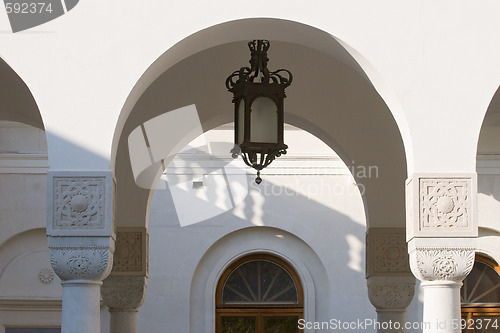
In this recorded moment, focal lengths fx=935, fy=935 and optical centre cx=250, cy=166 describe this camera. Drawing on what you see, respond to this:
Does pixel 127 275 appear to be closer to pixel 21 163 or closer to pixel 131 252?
pixel 131 252

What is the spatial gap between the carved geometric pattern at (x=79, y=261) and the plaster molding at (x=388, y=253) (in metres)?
3.02

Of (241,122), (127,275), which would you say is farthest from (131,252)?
(241,122)

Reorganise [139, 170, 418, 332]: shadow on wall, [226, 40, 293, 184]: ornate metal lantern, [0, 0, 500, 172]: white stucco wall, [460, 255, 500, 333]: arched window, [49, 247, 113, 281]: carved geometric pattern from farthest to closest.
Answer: [460, 255, 500, 333]: arched window < [139, 170, 418, 332]: shadow on wall < [226, 40, 293, 184]: ornate metal lantern < [0, 0, 500, 172]: white stucco wall < [49, 247, 113, 281]: carved geometric pattern

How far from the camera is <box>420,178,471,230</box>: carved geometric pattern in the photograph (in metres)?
4.77

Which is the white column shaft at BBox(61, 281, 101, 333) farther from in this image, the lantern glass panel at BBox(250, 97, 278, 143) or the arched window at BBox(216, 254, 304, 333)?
the arched window at BBox(216, 254, 304, 333)

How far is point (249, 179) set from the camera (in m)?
11.6

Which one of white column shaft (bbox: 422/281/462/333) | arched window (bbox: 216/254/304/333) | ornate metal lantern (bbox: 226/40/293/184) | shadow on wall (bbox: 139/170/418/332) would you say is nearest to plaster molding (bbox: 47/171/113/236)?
ornate metal lantern (bbox: 226/40/293/184)

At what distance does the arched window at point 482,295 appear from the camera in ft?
37.6

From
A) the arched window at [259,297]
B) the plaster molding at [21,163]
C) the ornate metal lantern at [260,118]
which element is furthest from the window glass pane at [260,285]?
the ornate metal lantern at [260,118]

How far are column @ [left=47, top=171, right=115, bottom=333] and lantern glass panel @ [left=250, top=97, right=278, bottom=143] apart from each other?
1167 millimetres

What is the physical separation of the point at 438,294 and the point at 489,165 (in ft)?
22.7

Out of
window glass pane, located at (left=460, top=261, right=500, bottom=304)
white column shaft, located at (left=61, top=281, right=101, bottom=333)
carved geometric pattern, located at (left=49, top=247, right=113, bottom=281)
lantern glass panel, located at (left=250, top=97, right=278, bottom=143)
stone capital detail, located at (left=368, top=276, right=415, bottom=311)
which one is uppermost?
lantern glass panel, located at (left=250, top=97, right=278, bottom=143)

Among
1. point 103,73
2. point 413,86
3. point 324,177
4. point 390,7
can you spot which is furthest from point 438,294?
point 324,177

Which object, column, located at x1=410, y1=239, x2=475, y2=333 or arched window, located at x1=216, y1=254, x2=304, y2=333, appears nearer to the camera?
column, located at x1=410, y1=239, x2=475, y2=333
